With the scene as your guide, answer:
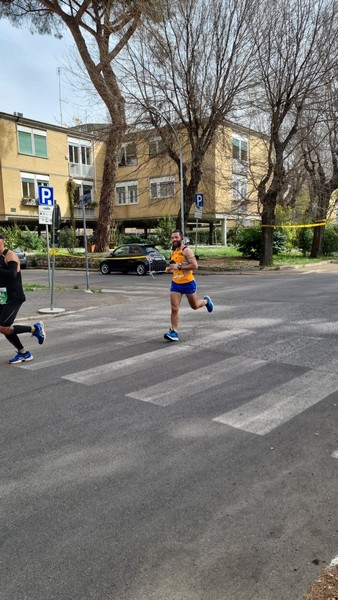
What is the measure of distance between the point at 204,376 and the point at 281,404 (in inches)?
46.3

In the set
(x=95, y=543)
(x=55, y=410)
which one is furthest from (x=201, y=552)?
(x=55, y=410)

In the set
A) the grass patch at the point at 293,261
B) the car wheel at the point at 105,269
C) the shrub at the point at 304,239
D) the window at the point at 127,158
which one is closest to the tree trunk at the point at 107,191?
the car wheel at the point at 105,269

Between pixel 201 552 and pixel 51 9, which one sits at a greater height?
pixel 51 9

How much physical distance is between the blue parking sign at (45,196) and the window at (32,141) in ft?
87.2

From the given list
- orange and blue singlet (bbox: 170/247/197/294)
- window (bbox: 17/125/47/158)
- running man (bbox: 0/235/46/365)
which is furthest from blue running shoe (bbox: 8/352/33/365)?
window (bbox: 17/125/47/158)

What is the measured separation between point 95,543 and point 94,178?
4290 centimetres

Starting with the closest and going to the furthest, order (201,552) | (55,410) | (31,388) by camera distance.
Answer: (201,552) → (55,410) → (31,388)

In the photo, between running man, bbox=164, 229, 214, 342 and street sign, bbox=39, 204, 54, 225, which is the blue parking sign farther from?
running man, bbox=164, 229, 214, 342

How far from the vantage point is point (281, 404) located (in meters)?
4.65

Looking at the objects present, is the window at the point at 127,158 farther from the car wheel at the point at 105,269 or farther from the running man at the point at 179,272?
the running man at the point at 179,272

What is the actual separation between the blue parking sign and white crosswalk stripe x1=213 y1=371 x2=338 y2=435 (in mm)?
8594

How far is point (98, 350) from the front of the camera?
701cm

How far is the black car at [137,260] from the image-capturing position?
21.5 meters

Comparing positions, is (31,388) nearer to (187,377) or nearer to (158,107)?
(187,377)
